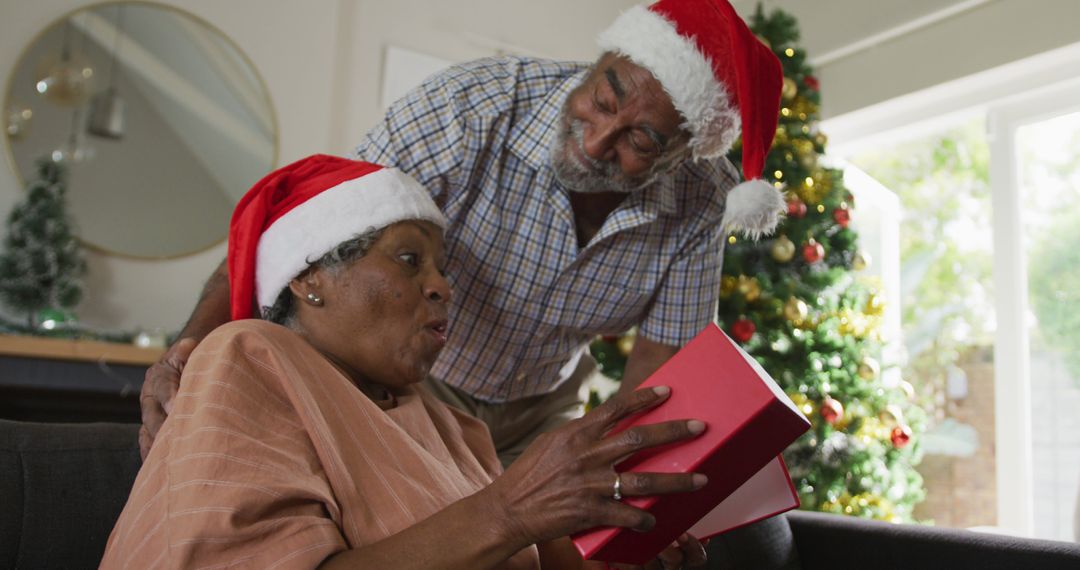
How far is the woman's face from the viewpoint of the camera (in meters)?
1.31

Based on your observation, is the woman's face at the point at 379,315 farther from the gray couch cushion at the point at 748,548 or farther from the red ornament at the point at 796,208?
the red ornament at the point at 796,208

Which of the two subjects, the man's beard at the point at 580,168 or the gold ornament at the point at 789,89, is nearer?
the man's beard at the point at 580,168

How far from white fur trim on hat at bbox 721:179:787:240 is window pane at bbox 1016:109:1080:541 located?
2.45 meters

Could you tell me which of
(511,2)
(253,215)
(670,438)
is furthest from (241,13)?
(670,438)

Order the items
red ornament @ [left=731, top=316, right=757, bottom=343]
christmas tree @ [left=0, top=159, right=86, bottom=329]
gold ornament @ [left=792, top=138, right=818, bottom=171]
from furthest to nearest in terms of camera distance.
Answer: gold ornament @ [left=792, top=138, right=818, bottom=171] < red ornament @ [left=731, top=316, right=757, bottom=343] < christmas tree @ [left=0, top=159, right=86, bottom=329]

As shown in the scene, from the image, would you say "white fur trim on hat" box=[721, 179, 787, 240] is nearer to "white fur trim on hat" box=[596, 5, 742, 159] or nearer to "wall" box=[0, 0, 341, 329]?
"white fur trim on hat" box=[596, 5, 742, 159]

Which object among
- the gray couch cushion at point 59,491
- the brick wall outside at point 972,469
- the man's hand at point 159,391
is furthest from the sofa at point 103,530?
the brick wall outside at point 972,469

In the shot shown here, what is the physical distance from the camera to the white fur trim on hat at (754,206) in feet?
5.60

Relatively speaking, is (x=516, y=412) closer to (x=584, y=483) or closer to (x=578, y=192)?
(x=578, y=192)

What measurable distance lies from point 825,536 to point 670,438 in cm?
106

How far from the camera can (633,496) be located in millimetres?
984

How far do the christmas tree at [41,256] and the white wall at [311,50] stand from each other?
115mm

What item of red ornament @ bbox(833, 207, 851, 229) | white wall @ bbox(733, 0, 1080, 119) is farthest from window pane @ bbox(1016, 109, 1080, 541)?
red ornament @ bbox(833, 207, 851, 229)

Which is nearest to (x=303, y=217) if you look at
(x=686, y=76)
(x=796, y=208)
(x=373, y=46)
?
(x=686, y=76)
